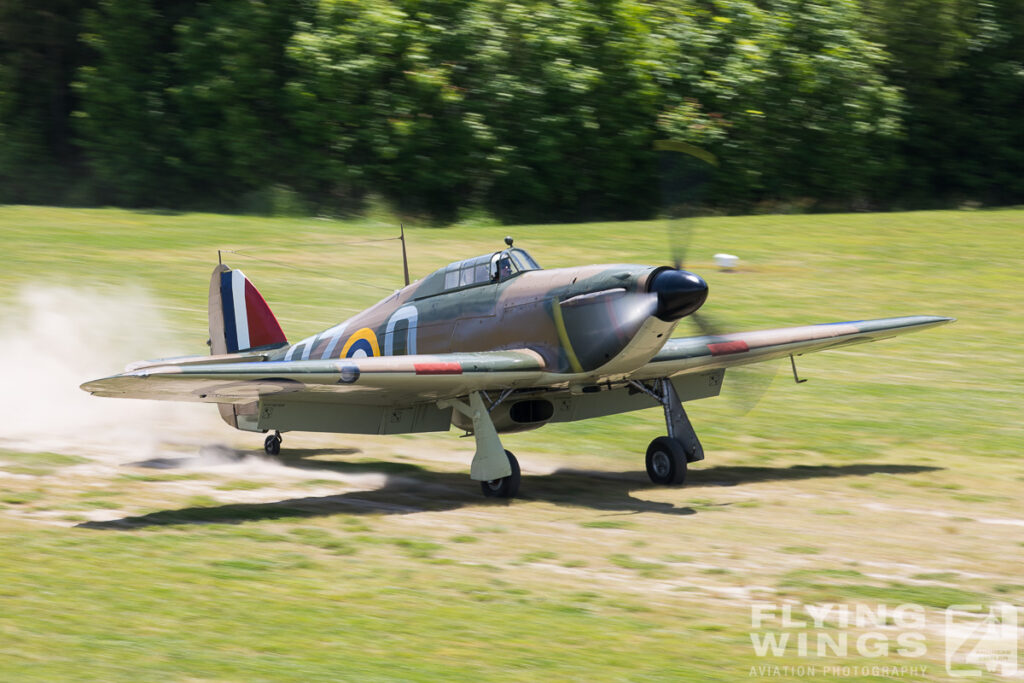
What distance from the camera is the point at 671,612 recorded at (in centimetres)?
888

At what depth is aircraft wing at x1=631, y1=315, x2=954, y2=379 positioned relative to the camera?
13.5m

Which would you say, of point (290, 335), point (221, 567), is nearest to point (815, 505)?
point (221, 567)

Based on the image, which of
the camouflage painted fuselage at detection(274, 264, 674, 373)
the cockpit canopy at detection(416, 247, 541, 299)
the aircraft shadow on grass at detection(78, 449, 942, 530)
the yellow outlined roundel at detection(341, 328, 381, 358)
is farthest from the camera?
the yellow outlined roundel at detection(341, 328, 381, 358)

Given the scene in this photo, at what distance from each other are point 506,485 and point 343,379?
7.69 feet

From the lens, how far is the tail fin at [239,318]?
638 inches

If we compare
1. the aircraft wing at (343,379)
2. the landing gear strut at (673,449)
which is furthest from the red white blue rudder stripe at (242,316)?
the landing gear strut at (673,449)

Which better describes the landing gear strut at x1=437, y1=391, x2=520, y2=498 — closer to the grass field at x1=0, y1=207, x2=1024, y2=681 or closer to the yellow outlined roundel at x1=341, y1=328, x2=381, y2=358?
the grass field at x1=0, y1=207, x2=1024, y2=681

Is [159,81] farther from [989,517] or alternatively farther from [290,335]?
[989,517]

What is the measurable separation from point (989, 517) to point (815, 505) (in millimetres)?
1690

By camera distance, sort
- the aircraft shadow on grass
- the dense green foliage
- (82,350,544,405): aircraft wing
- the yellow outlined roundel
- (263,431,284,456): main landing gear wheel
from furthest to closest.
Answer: the dense green foliage
(263,431,284,456): main landing gear wheel
the yellow outlined roundel
the aircraft shadow on grass
(82,350,544,405): aircraft wing

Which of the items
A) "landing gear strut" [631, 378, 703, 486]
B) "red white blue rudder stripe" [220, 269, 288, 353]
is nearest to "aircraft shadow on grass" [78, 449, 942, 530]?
"landing gear strut" [631, 378, 703, 486]

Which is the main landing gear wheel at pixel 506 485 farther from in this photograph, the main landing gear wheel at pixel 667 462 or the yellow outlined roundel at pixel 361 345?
the yellow outlined roundel at pixel 361 345

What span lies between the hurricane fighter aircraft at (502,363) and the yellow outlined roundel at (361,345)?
2 centimetres

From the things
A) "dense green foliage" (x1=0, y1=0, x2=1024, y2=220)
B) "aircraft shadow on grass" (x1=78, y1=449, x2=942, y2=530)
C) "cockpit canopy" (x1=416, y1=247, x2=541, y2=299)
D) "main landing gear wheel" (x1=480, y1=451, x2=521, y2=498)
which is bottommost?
"aircraft shadow on grass" (x1=78, y1=449, x2=942, y2=530)
